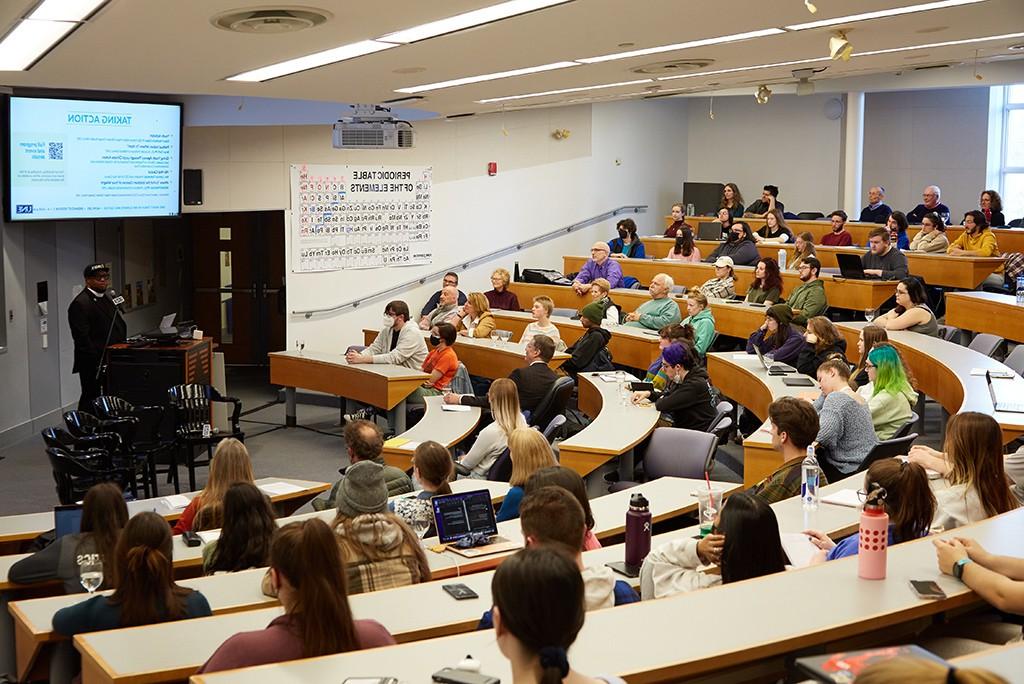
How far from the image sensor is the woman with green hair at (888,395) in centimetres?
695

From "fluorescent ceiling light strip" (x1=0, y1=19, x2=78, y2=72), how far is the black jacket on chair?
3.55 meters

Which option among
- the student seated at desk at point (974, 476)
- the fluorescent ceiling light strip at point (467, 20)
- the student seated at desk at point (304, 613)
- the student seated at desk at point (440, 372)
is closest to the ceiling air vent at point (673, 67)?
the fluorescent ceiling light strip at point (467, 20)

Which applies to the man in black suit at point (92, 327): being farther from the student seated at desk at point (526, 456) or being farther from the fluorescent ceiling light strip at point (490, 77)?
the student seated at desk at point (526, 456)

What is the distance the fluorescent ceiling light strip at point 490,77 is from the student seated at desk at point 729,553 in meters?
4.22

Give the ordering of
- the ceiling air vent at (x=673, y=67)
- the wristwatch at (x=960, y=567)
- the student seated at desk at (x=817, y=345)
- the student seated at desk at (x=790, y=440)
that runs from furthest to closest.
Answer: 1. the student seated at desk at (x=817, y=345)
2. the ceiling air vent at (x=673, y=67)
3. the student seated at desk at (x=790, y=440)
4. the wristwatch at (x=960, y=567)

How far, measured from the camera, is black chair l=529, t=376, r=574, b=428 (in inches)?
340

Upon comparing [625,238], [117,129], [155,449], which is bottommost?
[155,449]

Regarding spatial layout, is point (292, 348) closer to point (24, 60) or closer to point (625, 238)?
point (625, 238)

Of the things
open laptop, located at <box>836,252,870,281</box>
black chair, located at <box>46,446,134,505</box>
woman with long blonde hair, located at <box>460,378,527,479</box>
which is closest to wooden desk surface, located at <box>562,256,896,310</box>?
open laptop, located at <box>836,252,870,281</box>

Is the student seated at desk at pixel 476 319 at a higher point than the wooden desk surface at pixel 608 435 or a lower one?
higher

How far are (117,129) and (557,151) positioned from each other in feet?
24.0

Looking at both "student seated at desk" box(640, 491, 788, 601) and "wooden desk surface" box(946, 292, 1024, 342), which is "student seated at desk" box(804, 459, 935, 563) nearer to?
"student seated at desk" box(640, 491, 788, 601)

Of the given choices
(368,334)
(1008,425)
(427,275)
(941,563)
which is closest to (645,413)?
(1008,425)

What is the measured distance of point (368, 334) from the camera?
12.9 m
